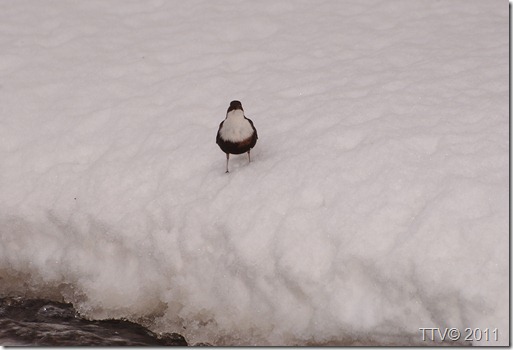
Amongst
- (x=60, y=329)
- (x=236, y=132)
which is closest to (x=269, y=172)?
(x=236, y=132)

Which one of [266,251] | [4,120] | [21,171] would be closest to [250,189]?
[266,251]

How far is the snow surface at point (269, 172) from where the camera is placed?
454cm

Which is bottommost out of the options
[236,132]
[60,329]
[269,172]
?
[60,329]

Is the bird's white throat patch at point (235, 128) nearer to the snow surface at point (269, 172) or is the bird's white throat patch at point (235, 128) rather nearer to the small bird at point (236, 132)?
the small bird at point (236, 132)

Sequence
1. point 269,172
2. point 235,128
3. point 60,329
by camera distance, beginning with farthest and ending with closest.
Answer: point 269,172 < point 235,128 < point 60,329

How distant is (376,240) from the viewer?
4.64 m

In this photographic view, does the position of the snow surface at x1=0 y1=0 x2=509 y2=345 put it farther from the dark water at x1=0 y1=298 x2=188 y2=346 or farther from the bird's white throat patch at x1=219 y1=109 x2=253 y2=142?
the bird's white throat patch at x1=219 y1=109 x2=253 y2=142

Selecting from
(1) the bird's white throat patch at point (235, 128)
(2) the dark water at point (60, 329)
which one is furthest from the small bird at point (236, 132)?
(2) the dark water at point (60, 329)

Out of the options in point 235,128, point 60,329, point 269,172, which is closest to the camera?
point 60,329

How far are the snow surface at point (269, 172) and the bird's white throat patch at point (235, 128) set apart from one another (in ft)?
1.35

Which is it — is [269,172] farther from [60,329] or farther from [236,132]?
[60,329]

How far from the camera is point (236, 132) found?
523cm

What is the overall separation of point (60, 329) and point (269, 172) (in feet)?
6.82

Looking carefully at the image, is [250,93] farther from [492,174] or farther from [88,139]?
[492,174]
